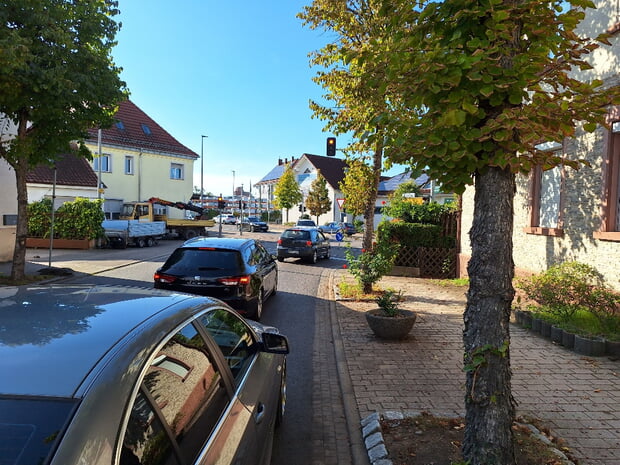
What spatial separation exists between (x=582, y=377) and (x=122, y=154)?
3409 cm

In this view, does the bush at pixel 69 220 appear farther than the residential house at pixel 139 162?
No

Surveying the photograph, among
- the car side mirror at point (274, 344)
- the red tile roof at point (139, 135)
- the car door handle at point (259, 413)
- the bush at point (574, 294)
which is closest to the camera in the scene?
the car door handle at point (259, 413)

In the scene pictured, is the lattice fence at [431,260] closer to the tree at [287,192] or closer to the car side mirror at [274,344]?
the car side mirror at [274,344]

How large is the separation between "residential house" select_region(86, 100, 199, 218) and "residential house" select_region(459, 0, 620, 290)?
94.5ft

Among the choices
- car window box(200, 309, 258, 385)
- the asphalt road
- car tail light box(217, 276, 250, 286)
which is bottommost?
the asphalt road

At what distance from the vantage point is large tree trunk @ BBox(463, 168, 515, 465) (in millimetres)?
2973

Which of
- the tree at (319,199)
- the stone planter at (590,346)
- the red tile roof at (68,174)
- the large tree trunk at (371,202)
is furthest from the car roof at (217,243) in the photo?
the tree at (319,199)

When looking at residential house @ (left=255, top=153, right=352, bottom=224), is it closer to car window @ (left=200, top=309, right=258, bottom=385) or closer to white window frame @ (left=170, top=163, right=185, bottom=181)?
white window frame @ (left=170, top=163, right=185, bottom=181)

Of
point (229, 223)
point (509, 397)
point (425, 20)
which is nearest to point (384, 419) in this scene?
point (509, 397)

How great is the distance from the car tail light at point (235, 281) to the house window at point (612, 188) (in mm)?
6440

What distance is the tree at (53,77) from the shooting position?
10070mm

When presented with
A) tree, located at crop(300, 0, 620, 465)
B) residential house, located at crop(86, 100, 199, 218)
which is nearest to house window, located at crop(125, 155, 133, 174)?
residential house, located at crop(86, 100, 199, 218)

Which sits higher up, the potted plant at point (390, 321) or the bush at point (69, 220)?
the bush at point (69, 220)

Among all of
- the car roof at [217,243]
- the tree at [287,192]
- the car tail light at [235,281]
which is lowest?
the car tail light at [235,281]
